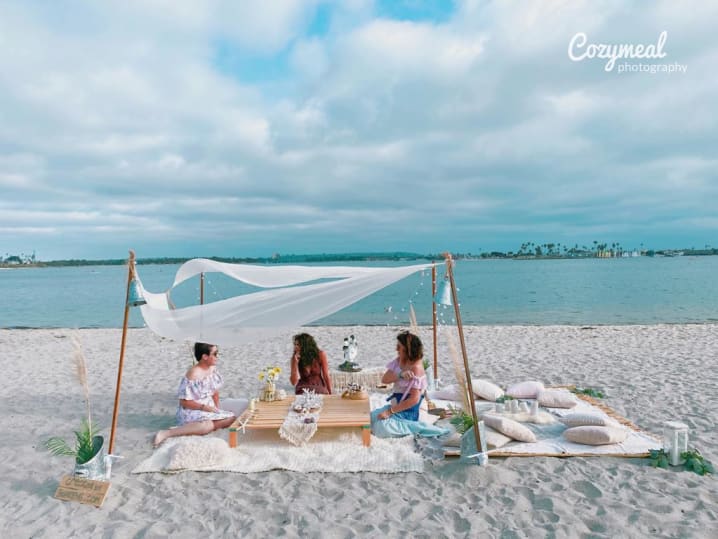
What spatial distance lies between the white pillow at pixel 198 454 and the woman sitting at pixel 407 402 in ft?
5.14

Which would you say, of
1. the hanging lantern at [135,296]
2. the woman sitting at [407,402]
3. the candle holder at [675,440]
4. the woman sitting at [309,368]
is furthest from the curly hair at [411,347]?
the hanging lantern at [135,296]

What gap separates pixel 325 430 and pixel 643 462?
300 cm

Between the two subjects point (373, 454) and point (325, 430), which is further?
point (325, 430)

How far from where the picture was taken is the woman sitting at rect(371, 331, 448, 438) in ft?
16.8

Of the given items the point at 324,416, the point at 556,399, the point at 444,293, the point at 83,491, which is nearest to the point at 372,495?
the point at 324,416

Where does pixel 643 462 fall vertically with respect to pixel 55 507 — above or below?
above

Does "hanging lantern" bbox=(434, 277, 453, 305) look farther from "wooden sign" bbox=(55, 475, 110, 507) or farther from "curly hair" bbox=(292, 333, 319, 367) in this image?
"wooden sign" bbox=(55, 475, 110, 507)

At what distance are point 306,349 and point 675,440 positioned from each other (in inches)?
150

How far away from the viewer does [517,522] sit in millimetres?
3506

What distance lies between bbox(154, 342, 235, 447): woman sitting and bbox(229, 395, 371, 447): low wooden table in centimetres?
49

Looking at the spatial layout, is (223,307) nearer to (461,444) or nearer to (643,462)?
(461,444)

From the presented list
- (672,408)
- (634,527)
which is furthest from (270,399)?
(672,408)

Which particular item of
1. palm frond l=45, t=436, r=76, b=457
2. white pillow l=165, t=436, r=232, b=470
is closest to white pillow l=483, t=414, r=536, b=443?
white pillow l=165, t=436, r=232, b=470

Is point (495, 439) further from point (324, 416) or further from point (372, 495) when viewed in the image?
point (324, 416)
